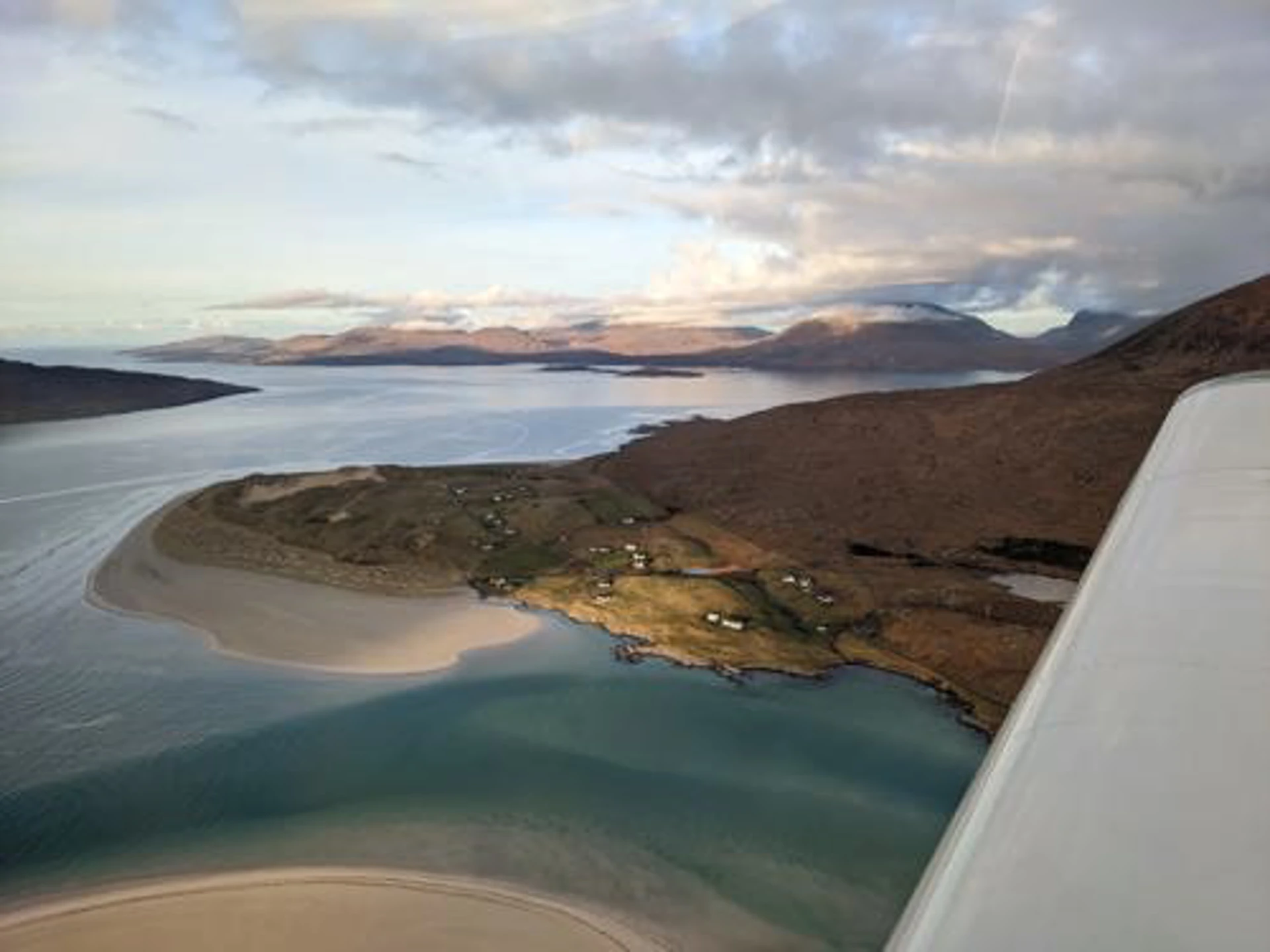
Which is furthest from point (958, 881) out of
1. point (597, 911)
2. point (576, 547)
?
point (576, 547)

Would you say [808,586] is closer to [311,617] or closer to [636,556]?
[636,556]

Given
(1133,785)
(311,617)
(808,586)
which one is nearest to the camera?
(1133,785)

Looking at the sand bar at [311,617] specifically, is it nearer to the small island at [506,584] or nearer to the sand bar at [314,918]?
the small island at [506,584]

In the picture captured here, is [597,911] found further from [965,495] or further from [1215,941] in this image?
[965,495]

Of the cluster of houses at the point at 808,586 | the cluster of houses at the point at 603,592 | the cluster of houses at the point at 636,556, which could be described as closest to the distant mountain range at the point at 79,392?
the cluster of houses at the point at 636,556

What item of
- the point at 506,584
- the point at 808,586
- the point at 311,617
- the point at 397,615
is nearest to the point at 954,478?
the point at 808,586

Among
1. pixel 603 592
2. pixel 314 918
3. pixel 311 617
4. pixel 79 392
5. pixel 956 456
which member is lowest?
pixel 314 918
